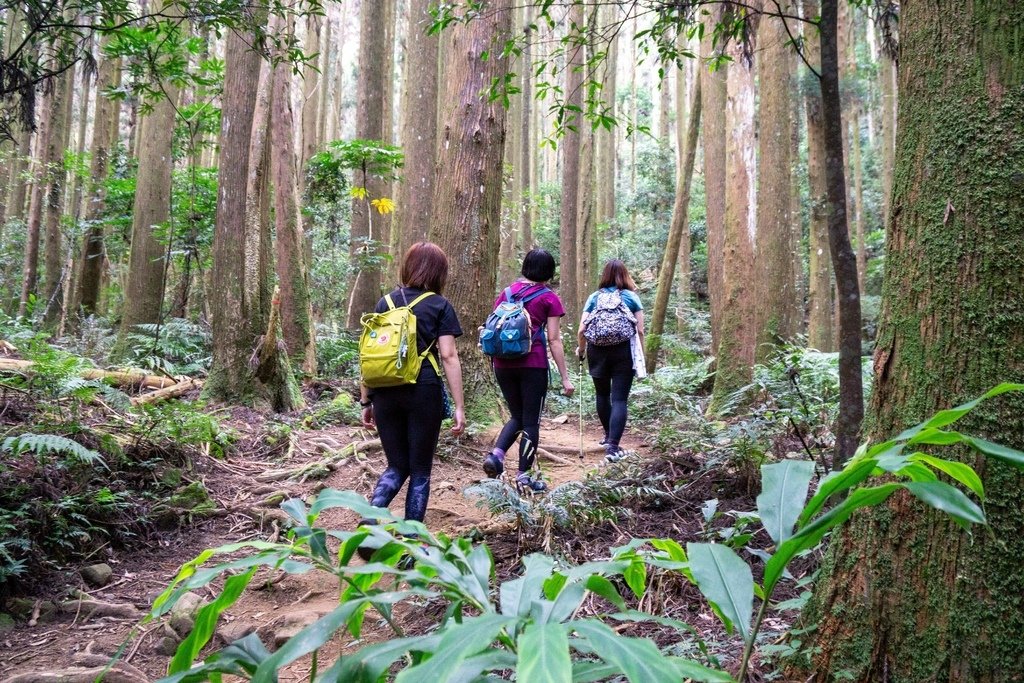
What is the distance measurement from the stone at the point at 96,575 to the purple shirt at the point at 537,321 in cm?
290

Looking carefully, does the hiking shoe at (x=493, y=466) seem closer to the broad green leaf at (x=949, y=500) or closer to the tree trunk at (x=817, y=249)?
the broad green leaf at (x=949, y=500)

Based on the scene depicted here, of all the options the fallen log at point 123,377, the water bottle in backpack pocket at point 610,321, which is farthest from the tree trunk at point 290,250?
the water bottle in backpack pocket at point 610,321

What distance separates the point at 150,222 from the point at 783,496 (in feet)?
38.7

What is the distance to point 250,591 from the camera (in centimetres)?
414

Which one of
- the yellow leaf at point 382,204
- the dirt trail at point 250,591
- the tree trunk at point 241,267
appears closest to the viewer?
the dirt trail at point 250,591

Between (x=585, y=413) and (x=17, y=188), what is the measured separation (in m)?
21.7

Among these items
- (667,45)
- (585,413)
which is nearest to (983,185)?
(667,45)

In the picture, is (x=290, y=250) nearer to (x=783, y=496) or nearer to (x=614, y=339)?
(x=614, y=339)

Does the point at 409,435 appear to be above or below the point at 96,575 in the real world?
above

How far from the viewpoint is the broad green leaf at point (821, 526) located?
3.16 ft

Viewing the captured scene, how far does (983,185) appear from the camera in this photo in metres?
1.80

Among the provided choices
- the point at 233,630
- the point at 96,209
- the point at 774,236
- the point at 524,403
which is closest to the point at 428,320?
the point at 524,403

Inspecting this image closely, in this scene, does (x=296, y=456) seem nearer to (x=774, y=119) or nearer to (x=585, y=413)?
(x=585, y=413)

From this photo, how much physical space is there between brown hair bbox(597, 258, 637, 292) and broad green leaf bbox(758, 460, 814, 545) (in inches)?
182
